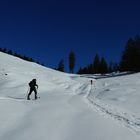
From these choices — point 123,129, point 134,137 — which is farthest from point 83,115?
point 134,137

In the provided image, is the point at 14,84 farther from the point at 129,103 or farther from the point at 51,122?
the point at 51,122

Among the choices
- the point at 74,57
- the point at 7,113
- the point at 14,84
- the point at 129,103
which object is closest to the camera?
the point at 7,113

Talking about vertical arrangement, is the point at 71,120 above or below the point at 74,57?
below

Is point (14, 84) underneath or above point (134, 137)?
above

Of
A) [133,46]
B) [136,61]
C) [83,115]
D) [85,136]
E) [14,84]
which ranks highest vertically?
[133,46]

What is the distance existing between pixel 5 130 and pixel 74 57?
311 ft

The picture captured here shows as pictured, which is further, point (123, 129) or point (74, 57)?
point (74, 57)

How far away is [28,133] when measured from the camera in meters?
9.48

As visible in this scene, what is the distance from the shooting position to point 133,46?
67.5 metres

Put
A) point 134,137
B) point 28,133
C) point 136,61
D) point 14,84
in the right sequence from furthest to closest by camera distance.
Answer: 1. point 136,61
2. point 14,84
3. point 28,133
4. point 134,137

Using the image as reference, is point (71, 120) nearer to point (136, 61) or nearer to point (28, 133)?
point (28, 133)

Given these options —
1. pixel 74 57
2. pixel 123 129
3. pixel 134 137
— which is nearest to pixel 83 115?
pixel 123 129

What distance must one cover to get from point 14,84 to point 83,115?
78.3 feet

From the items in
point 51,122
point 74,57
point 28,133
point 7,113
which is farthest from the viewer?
point 74,57
